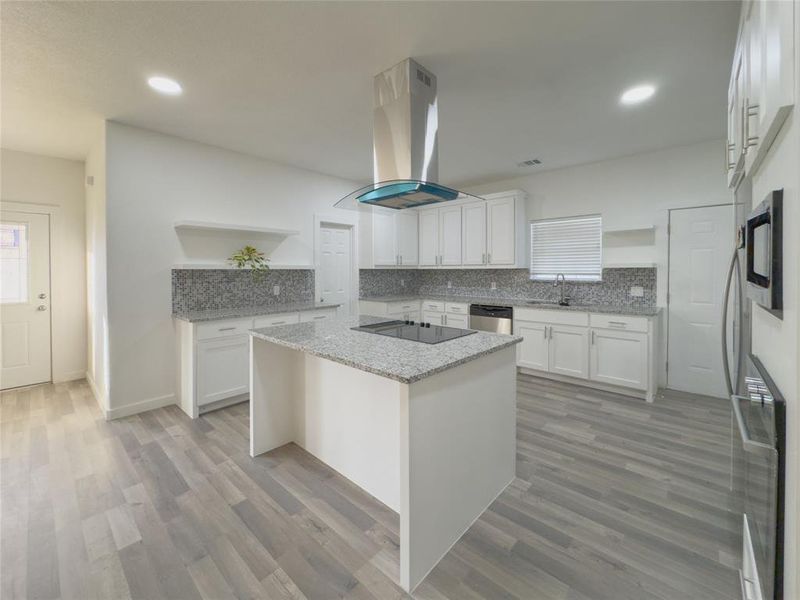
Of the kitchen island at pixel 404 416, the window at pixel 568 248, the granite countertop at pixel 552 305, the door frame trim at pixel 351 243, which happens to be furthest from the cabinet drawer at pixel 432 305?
the kitchen island at pixel 404 416

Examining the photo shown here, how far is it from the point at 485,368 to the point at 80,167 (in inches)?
206

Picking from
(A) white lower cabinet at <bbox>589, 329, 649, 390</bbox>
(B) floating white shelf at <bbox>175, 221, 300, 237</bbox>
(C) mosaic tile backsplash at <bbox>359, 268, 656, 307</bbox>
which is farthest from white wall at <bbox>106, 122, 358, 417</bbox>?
(A) white lower cabinet at <bbox>589, 329, 649, 390</bbox>

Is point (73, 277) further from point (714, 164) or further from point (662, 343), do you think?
point (714, 164)

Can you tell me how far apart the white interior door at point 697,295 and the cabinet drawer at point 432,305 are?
2.73 metres

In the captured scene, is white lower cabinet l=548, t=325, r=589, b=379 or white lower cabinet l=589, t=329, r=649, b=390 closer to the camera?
white lower cabinet l=589, t=329, r=649, b=390

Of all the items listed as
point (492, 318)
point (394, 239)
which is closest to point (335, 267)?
point (394, 239)

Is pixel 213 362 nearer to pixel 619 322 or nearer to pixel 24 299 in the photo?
pixel 24 299

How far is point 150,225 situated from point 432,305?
11.8 feet

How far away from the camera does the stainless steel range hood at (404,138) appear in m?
2.21

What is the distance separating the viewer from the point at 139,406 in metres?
3.37

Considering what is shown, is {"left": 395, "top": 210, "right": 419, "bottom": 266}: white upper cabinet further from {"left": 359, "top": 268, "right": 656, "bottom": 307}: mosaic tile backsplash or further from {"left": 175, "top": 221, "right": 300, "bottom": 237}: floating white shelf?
{"left": 175, "top": 221, "right": 300, "bottom": 237}: floating white shelf

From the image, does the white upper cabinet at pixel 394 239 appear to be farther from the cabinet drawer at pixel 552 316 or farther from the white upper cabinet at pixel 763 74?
the white upper cabinet at pixel 763 74

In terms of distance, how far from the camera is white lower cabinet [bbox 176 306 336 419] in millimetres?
3234

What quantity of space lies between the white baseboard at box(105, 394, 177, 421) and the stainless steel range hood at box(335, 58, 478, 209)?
2.84 metres
